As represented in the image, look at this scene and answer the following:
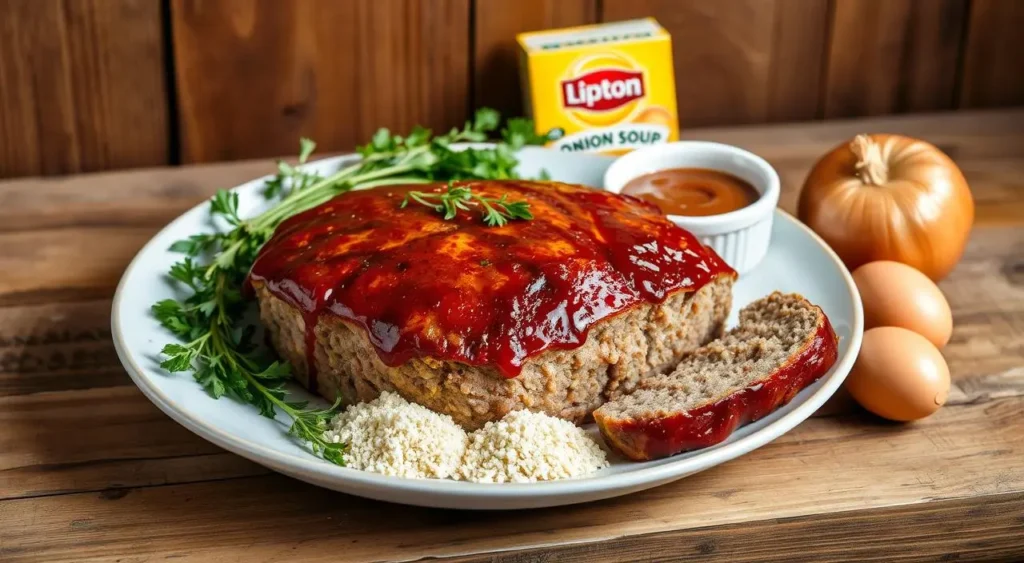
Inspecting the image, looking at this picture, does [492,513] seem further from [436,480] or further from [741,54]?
[741,54]

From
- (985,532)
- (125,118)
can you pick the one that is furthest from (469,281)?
(125,118)

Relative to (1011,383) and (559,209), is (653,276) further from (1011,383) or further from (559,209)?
(1011,383)

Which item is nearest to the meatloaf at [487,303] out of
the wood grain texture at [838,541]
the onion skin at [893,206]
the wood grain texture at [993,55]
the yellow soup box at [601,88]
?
the wood grain texture at [838,541]

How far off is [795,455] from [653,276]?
1.56 ft

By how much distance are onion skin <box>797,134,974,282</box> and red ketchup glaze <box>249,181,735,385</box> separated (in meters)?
0.62

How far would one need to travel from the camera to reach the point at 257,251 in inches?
102

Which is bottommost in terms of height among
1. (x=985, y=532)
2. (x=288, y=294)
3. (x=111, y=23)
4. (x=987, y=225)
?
(x=985, y=532)

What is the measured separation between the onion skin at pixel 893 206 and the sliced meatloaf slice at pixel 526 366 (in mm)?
601

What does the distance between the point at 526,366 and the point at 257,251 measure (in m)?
0.88

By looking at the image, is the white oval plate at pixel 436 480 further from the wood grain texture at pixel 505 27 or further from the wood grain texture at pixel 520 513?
the wood grain texture at pixel 505 27

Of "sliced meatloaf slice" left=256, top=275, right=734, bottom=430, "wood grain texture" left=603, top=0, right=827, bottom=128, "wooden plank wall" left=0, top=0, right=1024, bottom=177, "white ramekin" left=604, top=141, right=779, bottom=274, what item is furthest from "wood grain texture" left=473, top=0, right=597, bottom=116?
"sliced meatloaf slice" left=256, top=275, right=734, bottom=430

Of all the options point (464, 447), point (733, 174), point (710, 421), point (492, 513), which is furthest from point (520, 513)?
point (733, 174)

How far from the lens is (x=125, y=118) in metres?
3.42

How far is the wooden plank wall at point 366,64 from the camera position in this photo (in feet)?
10.8
